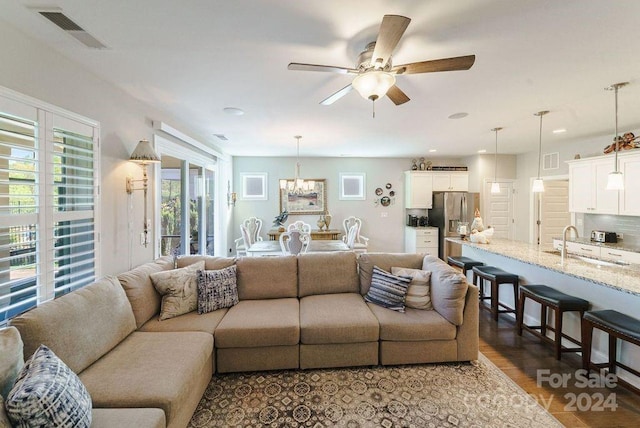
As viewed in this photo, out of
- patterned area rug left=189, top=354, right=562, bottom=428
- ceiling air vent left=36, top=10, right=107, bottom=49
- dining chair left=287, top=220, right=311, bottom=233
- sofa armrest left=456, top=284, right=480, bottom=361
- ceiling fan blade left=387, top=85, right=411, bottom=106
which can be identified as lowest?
patterned area rug left=189, top=354, right=562, bottom=428

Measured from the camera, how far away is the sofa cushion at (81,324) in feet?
4.83

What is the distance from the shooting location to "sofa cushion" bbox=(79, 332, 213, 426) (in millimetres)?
1468

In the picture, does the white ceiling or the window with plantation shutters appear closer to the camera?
the white ceiling

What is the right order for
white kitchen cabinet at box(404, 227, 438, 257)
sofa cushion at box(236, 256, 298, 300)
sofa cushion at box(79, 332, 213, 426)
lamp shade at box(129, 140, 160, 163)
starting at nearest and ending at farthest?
1. sofa cushion at box(79, 332, 213, 426)
2. lamp shade at box(129, 140, 160, 163)
3. sofa cushion at box(236, 256, 298, 300)
4. white kitchen cabinet at box(404, 227, 438, 257)

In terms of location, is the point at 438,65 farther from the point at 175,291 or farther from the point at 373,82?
the point at 175,291

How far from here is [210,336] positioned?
7.07 feet

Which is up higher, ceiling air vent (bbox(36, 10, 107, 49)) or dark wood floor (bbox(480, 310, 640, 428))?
ceiling air vent (bbox(36, 10, 107, 49))

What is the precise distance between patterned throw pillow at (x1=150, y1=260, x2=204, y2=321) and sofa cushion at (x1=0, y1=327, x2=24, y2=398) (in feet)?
3.69

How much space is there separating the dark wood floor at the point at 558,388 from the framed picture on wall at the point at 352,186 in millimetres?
4229

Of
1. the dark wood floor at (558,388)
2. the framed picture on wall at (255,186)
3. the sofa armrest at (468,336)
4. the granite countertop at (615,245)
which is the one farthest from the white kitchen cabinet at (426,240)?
the sofa armrest at (468,336)

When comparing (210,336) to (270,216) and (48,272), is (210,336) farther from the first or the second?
(270,216)

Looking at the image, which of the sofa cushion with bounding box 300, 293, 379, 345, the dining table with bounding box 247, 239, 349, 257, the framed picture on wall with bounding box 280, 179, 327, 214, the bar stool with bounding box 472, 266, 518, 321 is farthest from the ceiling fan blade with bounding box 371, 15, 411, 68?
the framed picture on wall with bounding box 280, 179, 327, 214

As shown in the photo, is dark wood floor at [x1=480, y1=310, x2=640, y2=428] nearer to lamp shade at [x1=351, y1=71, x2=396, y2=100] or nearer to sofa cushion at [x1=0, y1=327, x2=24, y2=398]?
lamp shade at [x1=351, y1=71, x2=396, y2=100]

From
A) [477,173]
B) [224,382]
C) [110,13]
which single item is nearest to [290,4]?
[110,13]
